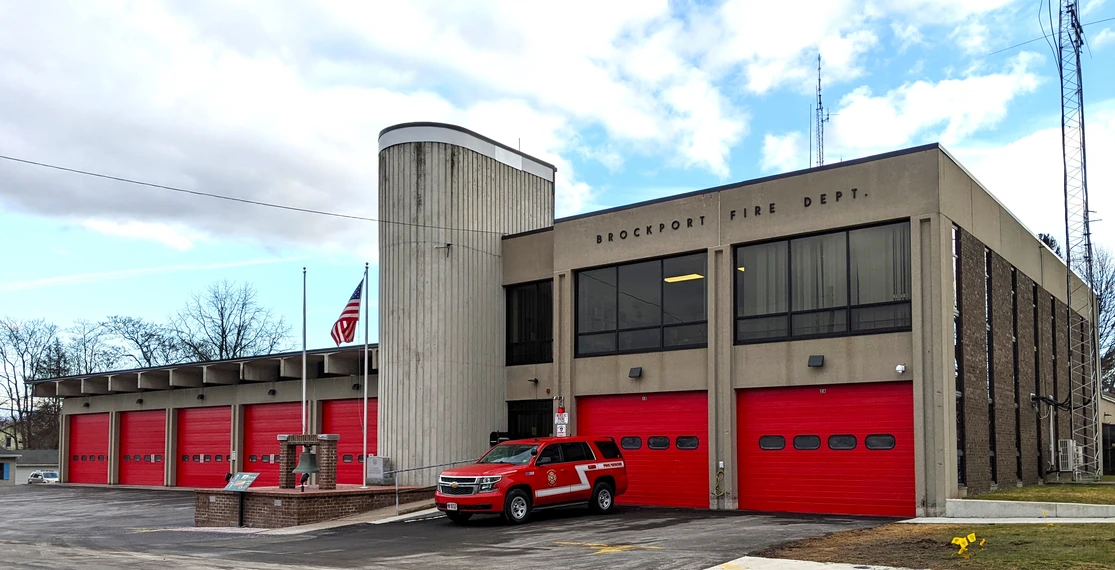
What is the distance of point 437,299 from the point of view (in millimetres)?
26984

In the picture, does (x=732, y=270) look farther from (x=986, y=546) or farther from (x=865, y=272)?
(x=986, y=546)

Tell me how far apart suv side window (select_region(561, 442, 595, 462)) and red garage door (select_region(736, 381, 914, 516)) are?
12.9 feet

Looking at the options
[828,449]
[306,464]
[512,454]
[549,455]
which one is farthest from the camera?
[306,464]

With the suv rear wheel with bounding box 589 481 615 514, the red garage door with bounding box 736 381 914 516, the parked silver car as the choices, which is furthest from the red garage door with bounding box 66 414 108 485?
the red garage door with bounding box 736 381 914 516

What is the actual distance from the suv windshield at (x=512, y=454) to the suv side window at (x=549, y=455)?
8.2 inches

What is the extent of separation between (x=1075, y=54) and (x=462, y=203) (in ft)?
62.5

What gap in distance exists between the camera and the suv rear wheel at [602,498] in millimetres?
21828

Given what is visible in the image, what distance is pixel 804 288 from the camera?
22.7 m

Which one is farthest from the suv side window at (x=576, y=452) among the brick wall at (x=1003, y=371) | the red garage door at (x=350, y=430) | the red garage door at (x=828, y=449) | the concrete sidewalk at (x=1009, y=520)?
the red garage door at (x=350, y=430)

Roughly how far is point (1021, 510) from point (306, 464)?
15.2m

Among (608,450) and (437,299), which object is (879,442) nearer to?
(608,450)

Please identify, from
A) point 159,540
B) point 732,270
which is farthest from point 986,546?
point 159,540

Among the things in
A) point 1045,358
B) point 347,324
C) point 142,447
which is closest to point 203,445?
point 142,447

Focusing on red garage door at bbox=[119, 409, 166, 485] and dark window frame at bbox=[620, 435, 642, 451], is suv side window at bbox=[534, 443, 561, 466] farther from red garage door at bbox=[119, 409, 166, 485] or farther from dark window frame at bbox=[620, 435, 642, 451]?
red garage door at bbox=[119, 409, 166, 485]
